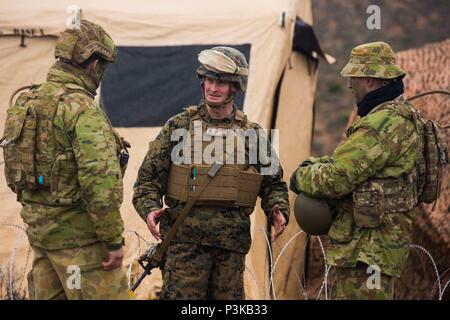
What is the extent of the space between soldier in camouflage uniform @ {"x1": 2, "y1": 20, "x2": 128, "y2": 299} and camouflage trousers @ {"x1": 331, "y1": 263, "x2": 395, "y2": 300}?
1.18 m

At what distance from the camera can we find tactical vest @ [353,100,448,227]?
4.64m

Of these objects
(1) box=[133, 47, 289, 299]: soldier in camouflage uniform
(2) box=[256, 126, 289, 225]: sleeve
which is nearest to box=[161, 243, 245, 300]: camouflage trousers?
(1) box=[133, 47, 289, 299]: soldier in camouflage uniform

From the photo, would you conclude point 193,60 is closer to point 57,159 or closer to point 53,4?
point 53,4

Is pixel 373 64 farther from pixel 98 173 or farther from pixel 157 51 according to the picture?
pixel 157 51

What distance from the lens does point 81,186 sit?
431 centimetres

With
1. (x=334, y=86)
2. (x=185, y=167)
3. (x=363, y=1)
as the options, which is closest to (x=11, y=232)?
(x=185, y=167)

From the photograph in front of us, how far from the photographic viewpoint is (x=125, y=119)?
7.38m

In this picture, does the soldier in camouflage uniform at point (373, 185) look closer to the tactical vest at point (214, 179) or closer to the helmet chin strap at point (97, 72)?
the tactical vest at point (214, 179)

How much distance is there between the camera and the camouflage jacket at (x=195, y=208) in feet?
15.9

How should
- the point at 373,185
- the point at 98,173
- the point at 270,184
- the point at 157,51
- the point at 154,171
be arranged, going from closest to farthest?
the point at 98,173 < the point at 373,185 < the point at 154,171 < the point at 270,184 < the point at 157,51

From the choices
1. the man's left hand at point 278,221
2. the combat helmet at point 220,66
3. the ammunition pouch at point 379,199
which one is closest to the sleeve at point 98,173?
the combat helmet at point 220,66

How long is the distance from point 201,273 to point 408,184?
1211 millimetres

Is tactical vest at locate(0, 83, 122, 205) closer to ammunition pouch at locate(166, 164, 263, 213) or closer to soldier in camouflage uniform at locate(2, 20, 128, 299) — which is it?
soldier in camouflage uniform at locate(2, 20, 128, 299)

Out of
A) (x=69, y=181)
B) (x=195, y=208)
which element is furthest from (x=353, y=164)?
(x=69, y=181)
